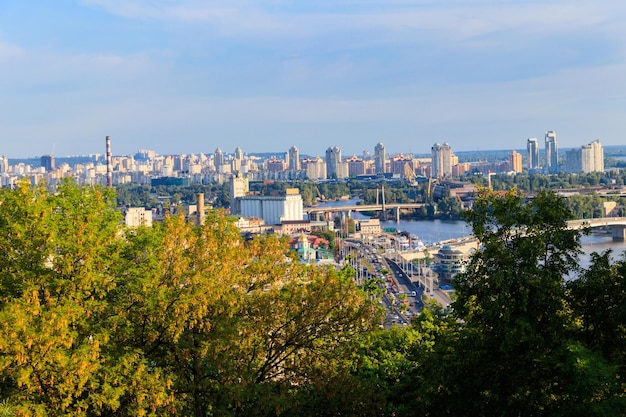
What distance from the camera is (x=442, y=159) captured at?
64312 mm

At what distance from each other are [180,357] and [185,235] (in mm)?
475

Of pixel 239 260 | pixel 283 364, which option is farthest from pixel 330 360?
pixel 239 260

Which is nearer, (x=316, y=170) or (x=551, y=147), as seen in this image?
(x=316, y=170)

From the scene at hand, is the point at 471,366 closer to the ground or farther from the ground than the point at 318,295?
closer to the ground

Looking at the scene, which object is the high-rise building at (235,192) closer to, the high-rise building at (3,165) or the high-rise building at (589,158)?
the high-rise building at (589,158)

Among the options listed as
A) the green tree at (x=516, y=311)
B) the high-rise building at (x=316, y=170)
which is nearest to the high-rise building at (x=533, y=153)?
the high-rise building at (x=316, y=170)

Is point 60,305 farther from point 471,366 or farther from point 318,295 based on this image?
point 471,366

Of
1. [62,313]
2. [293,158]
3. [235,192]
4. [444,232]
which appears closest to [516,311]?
[62,313]

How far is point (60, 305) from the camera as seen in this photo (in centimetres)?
288

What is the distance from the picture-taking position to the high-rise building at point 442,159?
6406cm

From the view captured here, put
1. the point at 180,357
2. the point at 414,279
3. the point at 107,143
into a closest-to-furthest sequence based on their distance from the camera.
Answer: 1. the point at 180,357
2. the point at 414,279
3. the point at 107,143

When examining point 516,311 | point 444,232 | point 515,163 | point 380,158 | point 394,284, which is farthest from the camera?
point 380,158

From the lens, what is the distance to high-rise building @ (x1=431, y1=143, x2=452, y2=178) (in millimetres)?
64062

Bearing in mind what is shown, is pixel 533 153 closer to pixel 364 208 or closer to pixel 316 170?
pixel 316 170
